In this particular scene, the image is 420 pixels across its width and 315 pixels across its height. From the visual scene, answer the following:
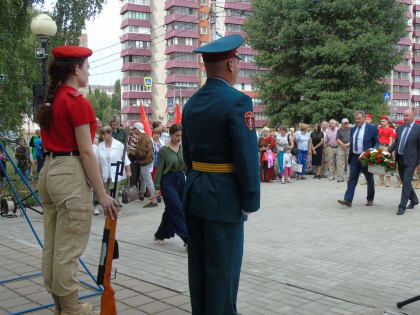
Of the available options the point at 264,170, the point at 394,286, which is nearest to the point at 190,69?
the point at 264,170

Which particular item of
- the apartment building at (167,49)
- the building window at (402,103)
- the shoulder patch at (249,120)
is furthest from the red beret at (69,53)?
the building window at (402,103)

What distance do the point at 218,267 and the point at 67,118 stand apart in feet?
5.00

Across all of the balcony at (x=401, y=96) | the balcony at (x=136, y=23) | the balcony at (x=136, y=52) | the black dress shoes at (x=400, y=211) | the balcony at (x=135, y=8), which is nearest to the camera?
the black dress shoes at (x=400, y=211)

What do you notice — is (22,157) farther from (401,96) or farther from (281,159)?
(401,96)

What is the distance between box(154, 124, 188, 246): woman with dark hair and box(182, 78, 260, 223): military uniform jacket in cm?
393

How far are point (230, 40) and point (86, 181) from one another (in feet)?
4.83

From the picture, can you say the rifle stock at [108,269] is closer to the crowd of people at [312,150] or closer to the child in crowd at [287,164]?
the crowd of people at [312,150]

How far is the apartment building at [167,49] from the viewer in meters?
80.0

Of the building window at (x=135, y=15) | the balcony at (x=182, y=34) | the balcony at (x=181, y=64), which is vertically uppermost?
the building window at (x=135, y=15)

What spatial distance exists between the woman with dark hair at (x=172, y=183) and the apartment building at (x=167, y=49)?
68248 mm

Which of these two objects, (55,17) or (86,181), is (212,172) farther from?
(55,17)

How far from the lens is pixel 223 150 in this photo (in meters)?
3.26

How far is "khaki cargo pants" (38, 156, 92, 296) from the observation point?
11.8ft

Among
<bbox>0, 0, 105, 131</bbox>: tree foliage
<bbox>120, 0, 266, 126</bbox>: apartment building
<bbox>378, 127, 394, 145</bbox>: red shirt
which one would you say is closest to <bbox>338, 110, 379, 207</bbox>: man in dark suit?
<bbox>378, 127, 394, 145</bbox>: red shirt
